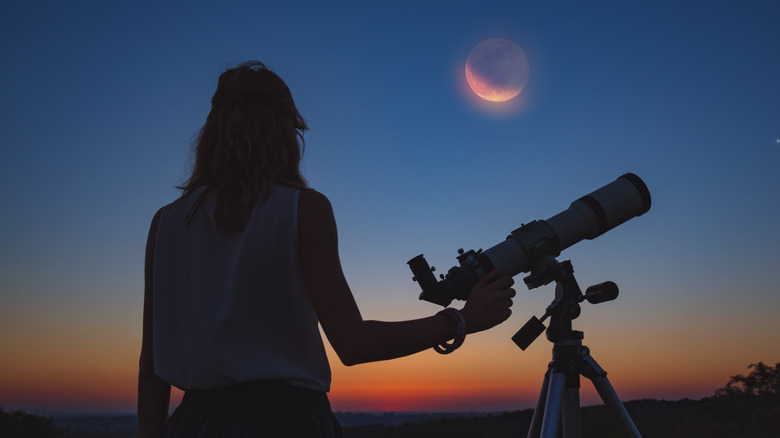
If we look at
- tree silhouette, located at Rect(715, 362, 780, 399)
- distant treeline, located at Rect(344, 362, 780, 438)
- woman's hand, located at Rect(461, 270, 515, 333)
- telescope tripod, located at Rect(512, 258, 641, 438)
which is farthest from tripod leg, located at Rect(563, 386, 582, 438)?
tree silhouette, located at Rect(715, 362, 780, 399)

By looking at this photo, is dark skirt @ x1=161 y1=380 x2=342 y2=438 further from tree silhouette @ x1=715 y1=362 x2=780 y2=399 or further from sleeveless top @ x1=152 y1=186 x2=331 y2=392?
tree silhouette @ x1=715 y1=362 x2=780 y2=399

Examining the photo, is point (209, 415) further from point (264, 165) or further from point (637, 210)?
point (637, 210)

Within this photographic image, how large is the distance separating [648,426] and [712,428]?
2.02 metres

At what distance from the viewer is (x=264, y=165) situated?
1.83 m

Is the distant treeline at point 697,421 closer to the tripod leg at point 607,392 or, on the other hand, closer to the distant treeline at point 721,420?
the distant treeline at point 721,420

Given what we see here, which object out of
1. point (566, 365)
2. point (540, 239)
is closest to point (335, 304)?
point (566, 365)

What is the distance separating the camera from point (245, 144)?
6.08 ft

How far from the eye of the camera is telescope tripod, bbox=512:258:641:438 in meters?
3.40

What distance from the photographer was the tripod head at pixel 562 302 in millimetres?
3648

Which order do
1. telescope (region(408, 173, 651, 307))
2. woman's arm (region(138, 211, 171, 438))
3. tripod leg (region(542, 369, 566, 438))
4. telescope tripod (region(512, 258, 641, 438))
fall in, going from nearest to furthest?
woman's arm (region(138, 211, 171, 438)) → tripod leg (region(542, 369, 566, 438)) → telescope tripod (region(512, 258, 641, 438)) → telescope (region(408, 173, 651, 307))

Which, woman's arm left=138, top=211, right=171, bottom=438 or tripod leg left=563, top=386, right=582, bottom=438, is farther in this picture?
tripod leg left=563, top=386, right=582, bottom=438

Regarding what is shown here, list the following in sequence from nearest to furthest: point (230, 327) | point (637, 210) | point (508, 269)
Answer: point (230, 327), point (508, 269), point (637, 210)

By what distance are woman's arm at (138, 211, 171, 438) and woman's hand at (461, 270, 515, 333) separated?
3.99ft

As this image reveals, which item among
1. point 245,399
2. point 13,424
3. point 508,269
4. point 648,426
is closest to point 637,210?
point 508,269
